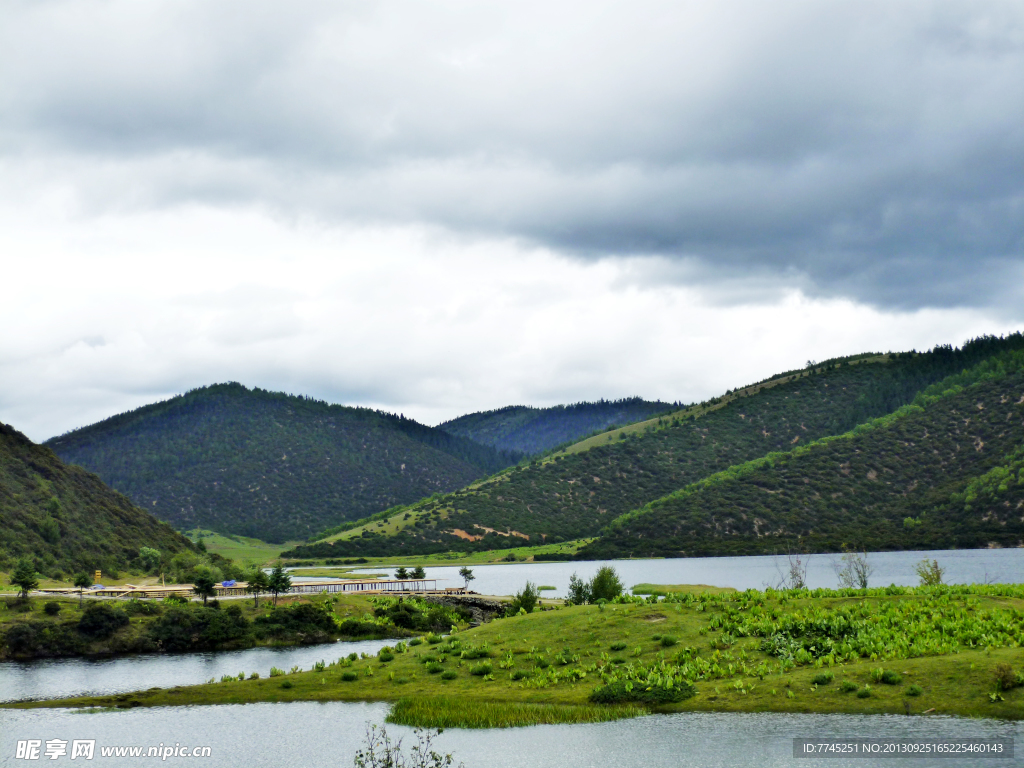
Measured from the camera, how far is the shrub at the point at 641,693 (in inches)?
1785

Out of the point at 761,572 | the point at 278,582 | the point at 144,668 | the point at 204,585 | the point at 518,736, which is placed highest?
the point at 204,585

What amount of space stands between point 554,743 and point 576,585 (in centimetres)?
5155

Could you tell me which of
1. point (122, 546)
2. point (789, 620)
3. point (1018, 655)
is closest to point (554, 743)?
point (789, 620)

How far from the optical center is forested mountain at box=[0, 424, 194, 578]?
13338 centimetres

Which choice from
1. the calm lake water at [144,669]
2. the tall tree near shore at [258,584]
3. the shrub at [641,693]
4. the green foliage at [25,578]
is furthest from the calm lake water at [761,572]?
the shrub at [641,693]

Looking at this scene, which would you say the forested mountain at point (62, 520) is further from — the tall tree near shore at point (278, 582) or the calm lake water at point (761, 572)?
the calm lake water at point (761, 572)

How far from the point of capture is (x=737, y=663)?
48781 millimetres

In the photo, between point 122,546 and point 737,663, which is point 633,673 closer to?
point 737,663

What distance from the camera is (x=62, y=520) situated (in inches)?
5748

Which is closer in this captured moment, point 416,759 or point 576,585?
point 416,759

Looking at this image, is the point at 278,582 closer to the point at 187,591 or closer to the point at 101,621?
the point at 187,591

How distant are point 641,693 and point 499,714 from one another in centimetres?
764

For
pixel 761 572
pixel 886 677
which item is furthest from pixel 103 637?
pixel 761 572

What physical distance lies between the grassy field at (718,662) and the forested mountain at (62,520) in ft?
290
